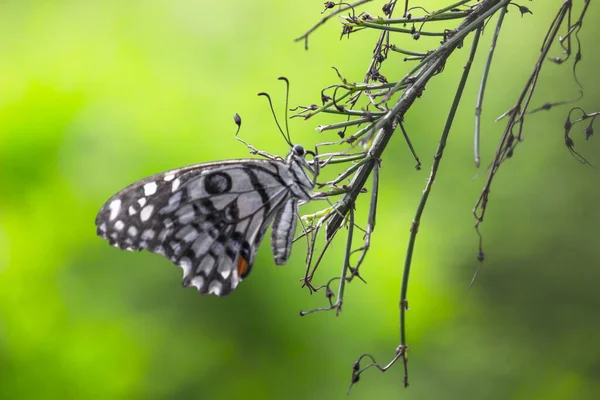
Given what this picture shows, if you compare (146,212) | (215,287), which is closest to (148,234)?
(146,212)

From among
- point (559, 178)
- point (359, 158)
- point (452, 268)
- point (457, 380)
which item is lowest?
point (457, 380)

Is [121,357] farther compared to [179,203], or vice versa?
[121,357]

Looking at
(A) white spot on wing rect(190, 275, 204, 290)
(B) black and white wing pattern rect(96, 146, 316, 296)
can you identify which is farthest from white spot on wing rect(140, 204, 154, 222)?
(A) white spot on wing rect(190, 275, 204, 290)

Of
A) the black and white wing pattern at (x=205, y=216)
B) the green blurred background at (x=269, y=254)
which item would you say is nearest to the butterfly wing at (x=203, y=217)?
the black and white wing pattern at (x=205, y=216)

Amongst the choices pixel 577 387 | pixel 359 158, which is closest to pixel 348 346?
pixel 577 387

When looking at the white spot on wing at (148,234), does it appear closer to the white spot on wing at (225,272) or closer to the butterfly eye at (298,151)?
the white spot on wing at (225,272)

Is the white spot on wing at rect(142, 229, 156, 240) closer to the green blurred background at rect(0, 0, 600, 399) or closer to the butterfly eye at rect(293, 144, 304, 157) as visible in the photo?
the butterfly eye at rect(293, 144, 304, 157)

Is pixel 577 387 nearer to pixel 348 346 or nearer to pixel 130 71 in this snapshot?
pixel 348 346
